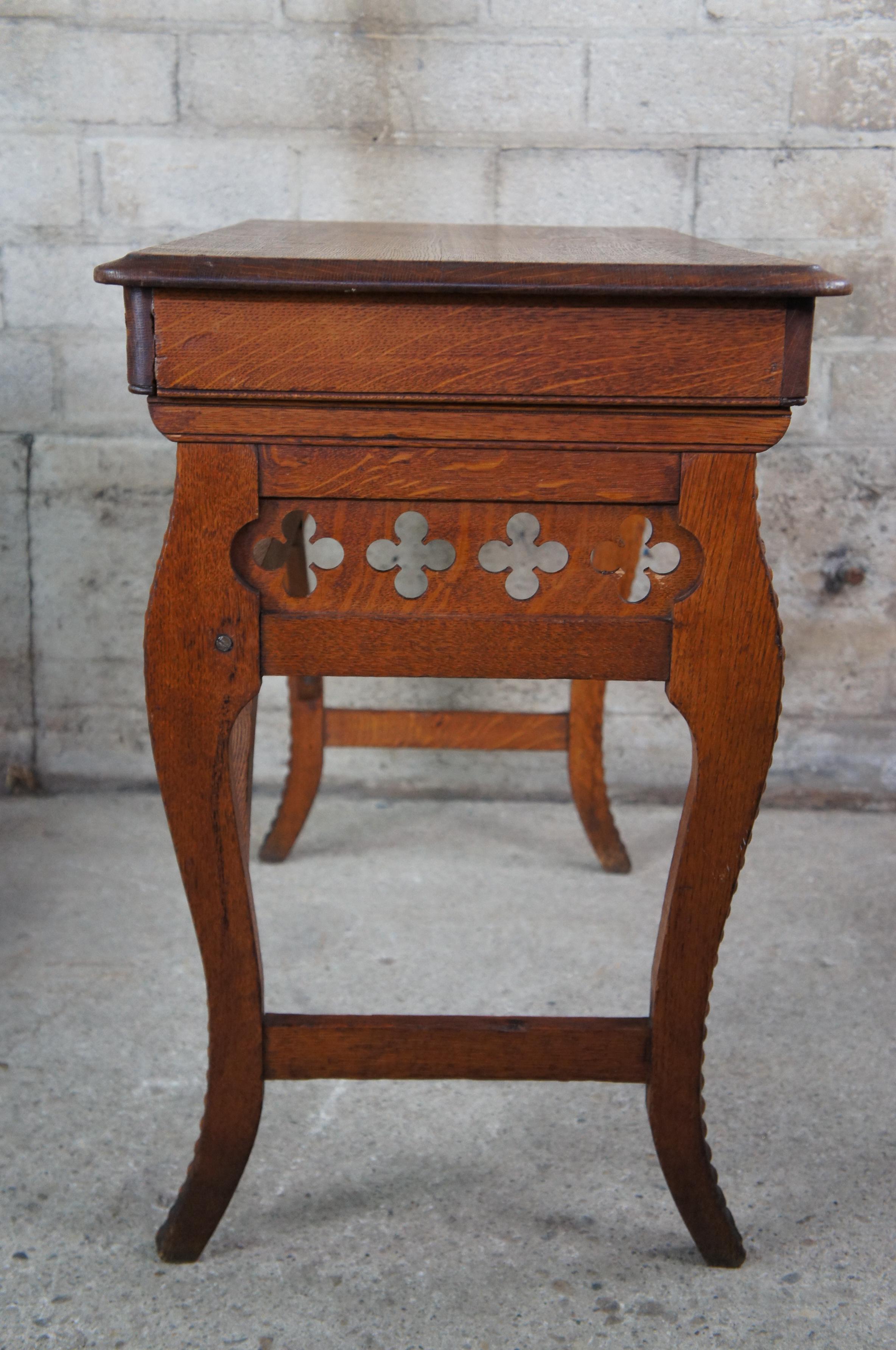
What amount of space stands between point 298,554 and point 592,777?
27.0 inches

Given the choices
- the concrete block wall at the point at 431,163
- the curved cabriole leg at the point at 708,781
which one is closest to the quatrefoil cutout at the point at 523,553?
the concrete block wall at the point at 431,163

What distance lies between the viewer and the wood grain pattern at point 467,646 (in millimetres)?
1179

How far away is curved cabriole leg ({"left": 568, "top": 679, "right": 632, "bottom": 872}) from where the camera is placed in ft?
7.48

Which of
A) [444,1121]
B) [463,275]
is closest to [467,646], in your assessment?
[463,275]

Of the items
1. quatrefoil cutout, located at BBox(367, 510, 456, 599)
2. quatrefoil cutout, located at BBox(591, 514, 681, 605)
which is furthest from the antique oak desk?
quatrefoil cutout, located at BBox(367, 510, 456, 599)

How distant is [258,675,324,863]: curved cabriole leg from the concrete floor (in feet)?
0.17

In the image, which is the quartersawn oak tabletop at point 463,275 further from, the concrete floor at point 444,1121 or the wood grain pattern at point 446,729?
the wood grain pattern at point 446,729

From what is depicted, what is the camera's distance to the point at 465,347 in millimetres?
1091

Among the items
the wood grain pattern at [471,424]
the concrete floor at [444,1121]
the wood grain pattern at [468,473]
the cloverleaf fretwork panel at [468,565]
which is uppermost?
the wood grain pattern at [471,424]

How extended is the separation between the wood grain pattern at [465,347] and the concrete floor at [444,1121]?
923 mm

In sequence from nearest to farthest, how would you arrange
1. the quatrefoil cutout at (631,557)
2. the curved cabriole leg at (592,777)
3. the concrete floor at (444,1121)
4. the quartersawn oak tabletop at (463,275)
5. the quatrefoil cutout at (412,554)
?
the quartersawn oak tabletop at (463,275)
the concrete floor at (444,1121)
the quatrefoil cutout at (631,557)
the curved cabriole leg at (592,777)
the quatrefoil cutout at (412,554)

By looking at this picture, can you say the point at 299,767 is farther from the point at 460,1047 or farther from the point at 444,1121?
the point at 460,1047

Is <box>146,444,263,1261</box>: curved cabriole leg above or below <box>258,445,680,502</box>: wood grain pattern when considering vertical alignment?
below

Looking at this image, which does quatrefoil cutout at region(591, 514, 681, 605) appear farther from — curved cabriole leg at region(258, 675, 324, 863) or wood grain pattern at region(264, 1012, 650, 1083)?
wood grain pattern at region(264, 1012, 650, 1083)
